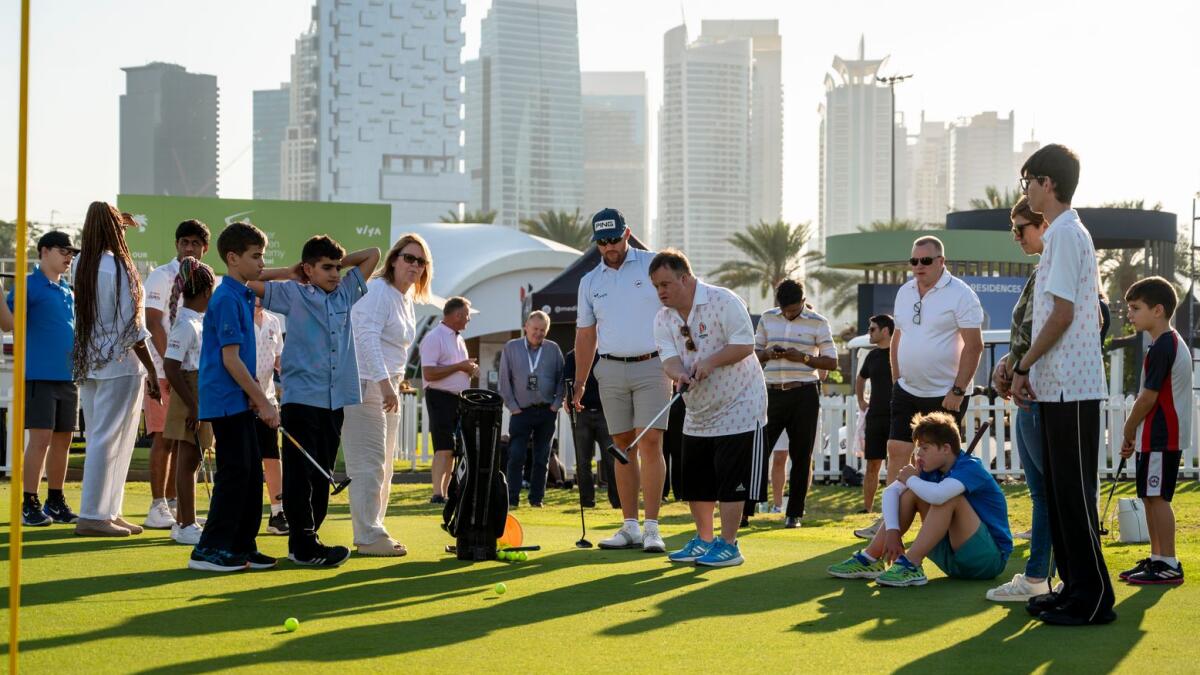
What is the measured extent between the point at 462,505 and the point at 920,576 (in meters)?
2.61

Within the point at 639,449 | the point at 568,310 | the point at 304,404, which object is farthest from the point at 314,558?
the point at 568,310

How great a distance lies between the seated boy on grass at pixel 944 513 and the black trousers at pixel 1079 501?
3.57 feet

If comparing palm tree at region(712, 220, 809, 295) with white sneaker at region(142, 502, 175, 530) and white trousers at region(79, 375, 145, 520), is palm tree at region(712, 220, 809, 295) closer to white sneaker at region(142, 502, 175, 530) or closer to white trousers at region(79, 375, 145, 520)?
white sneaker at region(142, 502, 175, 530)

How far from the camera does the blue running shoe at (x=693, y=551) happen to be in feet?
26.0

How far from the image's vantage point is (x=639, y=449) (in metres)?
8.74

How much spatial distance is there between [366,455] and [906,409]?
3337 millimetres

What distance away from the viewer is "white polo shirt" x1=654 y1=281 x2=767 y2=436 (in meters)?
7.71

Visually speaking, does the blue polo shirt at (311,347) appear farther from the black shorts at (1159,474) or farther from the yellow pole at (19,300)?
the black shorts at (1159,474)

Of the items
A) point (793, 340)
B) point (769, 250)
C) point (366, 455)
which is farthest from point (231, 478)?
point (769, 250)

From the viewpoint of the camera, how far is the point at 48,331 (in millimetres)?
9305

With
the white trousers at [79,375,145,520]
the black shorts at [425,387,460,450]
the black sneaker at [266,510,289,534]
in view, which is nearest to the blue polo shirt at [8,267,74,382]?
the white trousers at [79,375,145,520]

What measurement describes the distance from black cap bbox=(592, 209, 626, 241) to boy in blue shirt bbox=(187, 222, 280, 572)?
7.03 feet

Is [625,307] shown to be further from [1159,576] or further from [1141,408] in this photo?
[1159,576]

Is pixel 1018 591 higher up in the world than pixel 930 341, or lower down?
lower down
